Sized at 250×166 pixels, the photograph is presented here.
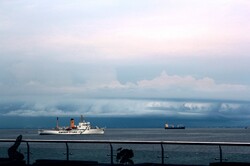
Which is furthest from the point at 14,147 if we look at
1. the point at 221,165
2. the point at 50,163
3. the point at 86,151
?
the point at 221,165

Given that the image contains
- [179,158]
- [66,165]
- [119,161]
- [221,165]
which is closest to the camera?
[221,165]

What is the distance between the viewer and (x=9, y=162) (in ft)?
64.6

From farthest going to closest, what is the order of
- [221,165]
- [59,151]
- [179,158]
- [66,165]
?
[59,151] < [179,158] < [66,165] < [221,165]

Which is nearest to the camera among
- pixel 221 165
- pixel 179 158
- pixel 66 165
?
pixel 221 165

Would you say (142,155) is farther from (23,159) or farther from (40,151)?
(40,151)

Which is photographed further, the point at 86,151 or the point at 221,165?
the point at 86,151

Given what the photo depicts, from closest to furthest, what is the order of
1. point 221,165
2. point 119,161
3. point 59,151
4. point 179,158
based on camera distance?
point 221,165
point 119,161
point 179,158
point 59,151

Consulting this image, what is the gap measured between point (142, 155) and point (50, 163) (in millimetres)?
4217

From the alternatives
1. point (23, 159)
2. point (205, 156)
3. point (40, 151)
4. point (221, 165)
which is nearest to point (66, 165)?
point (23, 159)

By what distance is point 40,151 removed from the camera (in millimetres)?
27172

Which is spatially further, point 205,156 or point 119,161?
point 205,156

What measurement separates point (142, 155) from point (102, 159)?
172 cm

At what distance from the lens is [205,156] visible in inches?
894

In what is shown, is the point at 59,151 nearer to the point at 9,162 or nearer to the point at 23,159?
the point at 23,159
